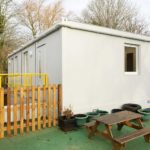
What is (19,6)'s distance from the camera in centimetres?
1692

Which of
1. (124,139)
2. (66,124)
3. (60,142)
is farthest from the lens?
(66,124)

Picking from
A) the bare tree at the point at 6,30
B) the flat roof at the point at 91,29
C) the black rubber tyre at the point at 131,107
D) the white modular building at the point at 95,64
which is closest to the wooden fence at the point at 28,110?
the white modular building at the point at 95,64

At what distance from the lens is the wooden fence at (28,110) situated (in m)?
4.36

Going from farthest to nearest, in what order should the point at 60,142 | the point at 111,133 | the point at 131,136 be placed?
the point at 60,142, the point at 111,133, the point at 131,136

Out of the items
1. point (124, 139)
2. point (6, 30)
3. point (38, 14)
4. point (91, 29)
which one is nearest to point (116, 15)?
point (38, 14)

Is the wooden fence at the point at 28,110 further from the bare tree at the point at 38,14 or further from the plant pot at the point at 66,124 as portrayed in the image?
the bare tree at the point at 38,14

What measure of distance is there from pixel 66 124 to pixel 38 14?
60.5 ft

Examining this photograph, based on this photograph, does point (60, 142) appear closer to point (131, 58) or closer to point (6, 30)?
point (131, 58)

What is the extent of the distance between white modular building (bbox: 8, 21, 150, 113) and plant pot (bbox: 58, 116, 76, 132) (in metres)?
0.62

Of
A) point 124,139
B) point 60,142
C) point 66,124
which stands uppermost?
point 124,139

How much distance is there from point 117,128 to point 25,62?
7.05 metres

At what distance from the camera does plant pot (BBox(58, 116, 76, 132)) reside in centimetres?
464

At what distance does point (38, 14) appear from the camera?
2052 cm

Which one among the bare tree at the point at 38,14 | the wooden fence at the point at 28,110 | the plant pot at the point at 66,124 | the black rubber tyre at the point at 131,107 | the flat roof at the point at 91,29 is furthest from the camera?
the bare tree at the point at 38,14
